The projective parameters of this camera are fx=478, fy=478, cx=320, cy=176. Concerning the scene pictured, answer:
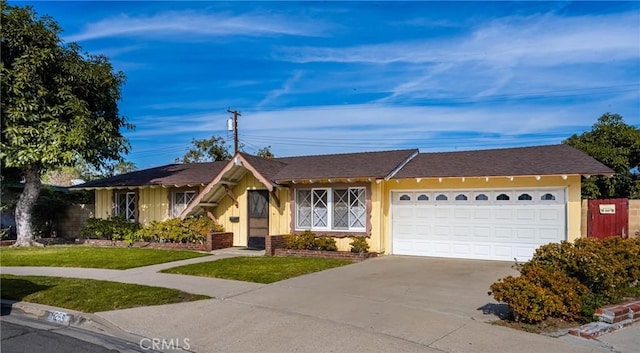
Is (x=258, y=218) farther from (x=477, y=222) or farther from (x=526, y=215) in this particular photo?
(x=526, y=215)

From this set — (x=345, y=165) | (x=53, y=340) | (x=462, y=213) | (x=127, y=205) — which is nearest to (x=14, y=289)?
(x=53, y=340)

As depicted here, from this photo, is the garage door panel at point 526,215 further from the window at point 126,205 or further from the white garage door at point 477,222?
the window at point 126,205

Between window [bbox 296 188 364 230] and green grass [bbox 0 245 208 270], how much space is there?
3.70 metres

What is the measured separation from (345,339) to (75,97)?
14.7 meters

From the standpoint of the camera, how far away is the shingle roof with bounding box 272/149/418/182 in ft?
49.4

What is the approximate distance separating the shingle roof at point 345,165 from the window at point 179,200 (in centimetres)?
416

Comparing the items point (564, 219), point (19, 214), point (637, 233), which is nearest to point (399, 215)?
point (564, 219)

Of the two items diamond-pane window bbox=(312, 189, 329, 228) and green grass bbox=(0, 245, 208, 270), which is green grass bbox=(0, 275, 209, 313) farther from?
diamond-pane window bbox=(312, 189, 329, 228)

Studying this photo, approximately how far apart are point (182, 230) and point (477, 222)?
1047cm

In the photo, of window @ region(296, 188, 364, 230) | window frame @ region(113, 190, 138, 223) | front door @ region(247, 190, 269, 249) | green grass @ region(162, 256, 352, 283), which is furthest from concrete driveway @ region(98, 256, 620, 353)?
window frame @ region(113, 190, 138, 223)

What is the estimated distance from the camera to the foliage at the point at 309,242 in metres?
15.0

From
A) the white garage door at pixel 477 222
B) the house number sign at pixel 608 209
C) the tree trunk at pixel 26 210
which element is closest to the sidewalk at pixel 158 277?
the white garage door at pixel 477 222

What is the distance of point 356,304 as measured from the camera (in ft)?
27.0

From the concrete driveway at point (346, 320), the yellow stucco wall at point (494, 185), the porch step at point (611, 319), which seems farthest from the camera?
the yellow stucco wall at point (494, 185)
